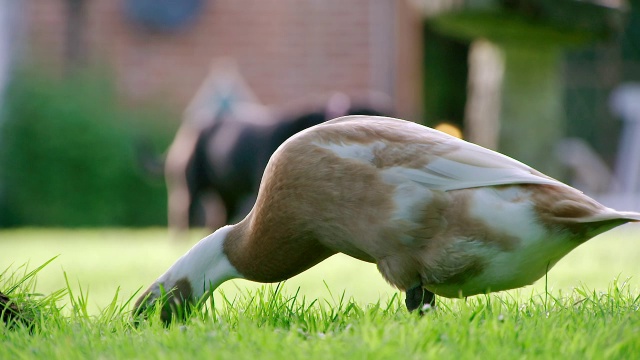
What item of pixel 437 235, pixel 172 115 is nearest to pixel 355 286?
pixel 437 235

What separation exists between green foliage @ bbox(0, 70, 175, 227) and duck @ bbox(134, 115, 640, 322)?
33.2 ft

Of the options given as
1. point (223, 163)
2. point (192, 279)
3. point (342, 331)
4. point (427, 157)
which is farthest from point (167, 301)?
point (223, 163)

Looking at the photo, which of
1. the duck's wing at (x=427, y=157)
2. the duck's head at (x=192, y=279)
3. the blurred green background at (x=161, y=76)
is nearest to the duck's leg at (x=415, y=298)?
the duck's wing at (x=427, y=157)

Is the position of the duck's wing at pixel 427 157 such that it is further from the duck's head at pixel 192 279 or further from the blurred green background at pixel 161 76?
the blurred green background at pixel 161 76

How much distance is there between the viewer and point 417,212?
3.12 meters

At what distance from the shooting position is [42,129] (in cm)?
1357

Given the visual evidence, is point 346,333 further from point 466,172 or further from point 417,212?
point 466,172

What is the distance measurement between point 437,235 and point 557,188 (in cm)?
40

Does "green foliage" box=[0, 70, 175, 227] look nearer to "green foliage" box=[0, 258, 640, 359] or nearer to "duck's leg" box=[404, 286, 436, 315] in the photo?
"green foliage" box=[0, 258, 640, 359]

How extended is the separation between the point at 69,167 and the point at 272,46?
3201mm

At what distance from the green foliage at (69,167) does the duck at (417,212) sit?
10112 millimetres

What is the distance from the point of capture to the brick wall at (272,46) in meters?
14.3

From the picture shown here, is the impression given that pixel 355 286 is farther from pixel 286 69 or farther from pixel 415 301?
pixel 286 69

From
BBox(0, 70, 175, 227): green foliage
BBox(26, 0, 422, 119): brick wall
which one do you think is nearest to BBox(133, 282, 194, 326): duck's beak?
BBox(0, 70, 175, 227): green foliage
